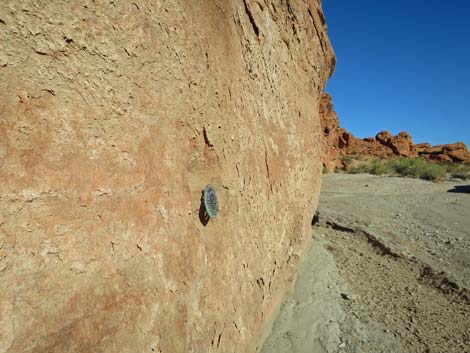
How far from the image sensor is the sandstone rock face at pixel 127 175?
87cm

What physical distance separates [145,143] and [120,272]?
539 mm

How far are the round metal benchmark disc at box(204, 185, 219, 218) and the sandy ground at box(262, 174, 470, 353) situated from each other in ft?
5.34

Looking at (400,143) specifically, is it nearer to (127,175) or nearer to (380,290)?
(380,290)

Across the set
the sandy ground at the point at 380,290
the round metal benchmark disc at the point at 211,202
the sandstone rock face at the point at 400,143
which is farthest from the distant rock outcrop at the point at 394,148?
the round metal benchmark disc at the point at 211,202

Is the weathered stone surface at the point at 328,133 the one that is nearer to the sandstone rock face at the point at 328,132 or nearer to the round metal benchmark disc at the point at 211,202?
the sandstone rock face at the point at 328,132

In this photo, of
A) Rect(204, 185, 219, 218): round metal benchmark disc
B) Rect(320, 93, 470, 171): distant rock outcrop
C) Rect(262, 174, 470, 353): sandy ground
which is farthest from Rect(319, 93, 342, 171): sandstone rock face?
Rect(204, 185, 219, 218): round metal benchmark disc

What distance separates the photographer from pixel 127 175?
1193 millimetres

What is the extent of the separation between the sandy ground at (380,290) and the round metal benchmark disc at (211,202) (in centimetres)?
163

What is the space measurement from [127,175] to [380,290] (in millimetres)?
3813

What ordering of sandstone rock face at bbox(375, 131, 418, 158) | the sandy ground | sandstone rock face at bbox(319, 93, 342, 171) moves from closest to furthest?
1. the sandy ground
2. sandstone rock face at bbox(319, 93, 342, 171)
3. sandstone rock face at bbox(375, 131, 418, 158)

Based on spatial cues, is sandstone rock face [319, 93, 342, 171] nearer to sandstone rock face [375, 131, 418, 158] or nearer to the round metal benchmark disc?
sandstone rock face [375, 131, 418, 158]

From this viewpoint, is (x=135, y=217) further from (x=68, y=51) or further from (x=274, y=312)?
(x=274, y=312)

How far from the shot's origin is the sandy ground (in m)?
2.85

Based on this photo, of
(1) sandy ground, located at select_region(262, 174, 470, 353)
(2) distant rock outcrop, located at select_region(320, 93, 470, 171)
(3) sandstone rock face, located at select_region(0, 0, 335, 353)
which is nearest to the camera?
(3) sandstone rock face, located at select_region(0, 0, 335, 353)
